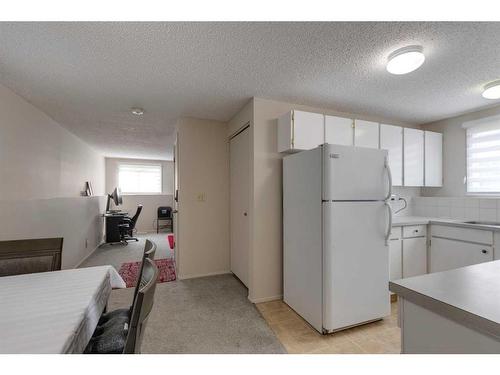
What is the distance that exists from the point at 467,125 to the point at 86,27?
162 inches

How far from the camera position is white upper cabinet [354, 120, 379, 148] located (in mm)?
2613

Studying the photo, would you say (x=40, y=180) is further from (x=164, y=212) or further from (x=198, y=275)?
(x=164, y=212)

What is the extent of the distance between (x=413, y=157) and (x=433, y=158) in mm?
404

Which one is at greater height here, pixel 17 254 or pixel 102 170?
pixel 102 170

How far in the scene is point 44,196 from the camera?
2.86 m

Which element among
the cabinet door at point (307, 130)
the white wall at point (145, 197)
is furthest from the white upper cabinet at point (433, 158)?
the white wall at point (145, 197)

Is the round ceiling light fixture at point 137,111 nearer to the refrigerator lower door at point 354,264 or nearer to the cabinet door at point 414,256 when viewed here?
the refrigerator lower door at point 354,264

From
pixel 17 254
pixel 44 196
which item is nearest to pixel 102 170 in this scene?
pixel 44 196

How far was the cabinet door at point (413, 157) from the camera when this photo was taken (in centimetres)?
295

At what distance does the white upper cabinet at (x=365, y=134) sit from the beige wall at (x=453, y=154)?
4.24 ft

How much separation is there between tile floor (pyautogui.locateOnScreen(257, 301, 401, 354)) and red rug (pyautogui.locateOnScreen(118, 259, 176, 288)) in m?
1.66

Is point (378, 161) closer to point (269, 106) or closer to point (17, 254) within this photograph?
point (269, 106)

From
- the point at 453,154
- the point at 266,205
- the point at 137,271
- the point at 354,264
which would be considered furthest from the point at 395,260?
the point at 137,271

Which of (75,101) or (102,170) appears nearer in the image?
(75,101)
